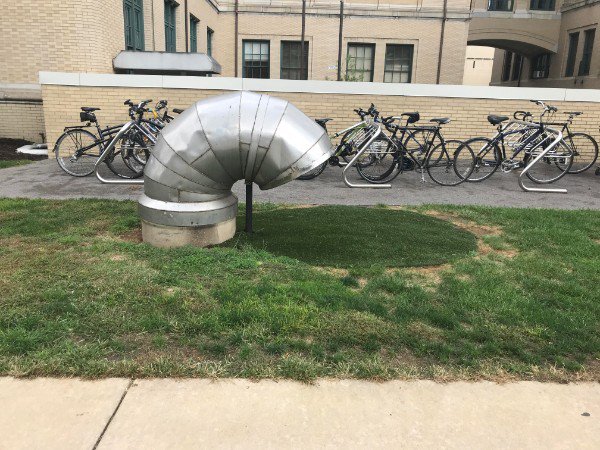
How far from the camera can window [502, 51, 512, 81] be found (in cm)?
3950

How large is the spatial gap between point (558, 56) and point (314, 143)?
32323 mm

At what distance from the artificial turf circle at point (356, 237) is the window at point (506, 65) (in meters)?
37.8

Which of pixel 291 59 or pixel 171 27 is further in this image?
pixel 291 59

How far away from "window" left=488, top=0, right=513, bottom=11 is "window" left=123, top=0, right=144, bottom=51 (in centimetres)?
2373

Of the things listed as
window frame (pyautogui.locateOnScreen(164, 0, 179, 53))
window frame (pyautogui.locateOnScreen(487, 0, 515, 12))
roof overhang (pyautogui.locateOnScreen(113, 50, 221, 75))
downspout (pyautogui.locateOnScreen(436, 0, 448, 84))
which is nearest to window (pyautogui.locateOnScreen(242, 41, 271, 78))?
window frame (pyautogui.locateOnScreen(164, 0, 179, 53))

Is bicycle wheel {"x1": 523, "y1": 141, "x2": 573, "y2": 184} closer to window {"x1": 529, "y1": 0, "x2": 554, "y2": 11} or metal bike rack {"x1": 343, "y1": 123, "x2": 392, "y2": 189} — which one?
metal bike rack {"x1": 343, "y1": 123, "x2": 392, "y2": 189}

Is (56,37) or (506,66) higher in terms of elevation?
(506,66)

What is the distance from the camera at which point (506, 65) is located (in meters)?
39.9

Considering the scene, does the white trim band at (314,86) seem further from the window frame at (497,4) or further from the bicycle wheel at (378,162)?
the window frame at (497,4)

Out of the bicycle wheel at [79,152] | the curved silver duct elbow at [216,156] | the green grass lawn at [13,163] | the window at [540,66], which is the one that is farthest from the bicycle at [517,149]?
the window at [540,66]

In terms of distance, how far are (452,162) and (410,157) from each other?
88cm

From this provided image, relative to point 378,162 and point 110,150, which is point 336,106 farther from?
point 110,150

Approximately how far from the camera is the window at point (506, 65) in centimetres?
3950

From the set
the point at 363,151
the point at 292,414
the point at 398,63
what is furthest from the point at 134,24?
the point at 398,63
